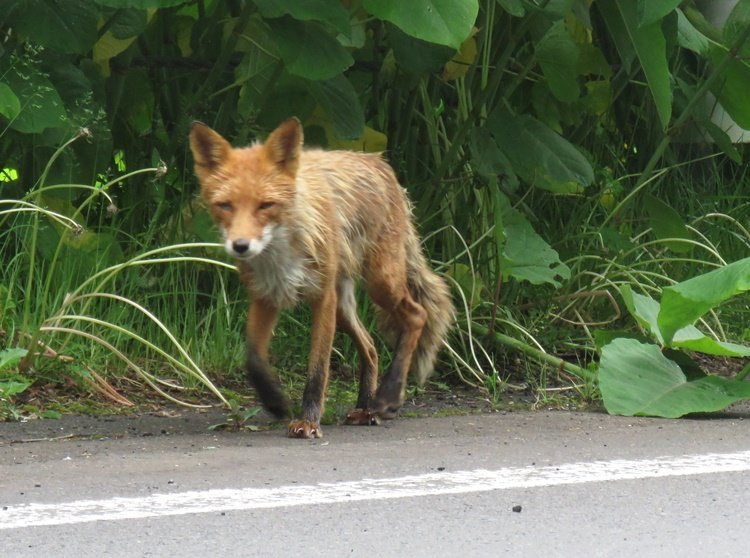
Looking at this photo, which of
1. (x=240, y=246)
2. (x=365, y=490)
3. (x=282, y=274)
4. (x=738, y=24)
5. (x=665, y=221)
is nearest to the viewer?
(x=365, y=490)

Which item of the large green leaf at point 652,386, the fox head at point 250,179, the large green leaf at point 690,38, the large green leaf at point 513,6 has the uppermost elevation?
the large green leaf at point 513,6

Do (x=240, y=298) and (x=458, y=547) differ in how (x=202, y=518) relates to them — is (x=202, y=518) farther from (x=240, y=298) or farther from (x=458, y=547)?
(x=240, y=298)

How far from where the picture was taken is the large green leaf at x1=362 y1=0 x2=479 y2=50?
226 inches

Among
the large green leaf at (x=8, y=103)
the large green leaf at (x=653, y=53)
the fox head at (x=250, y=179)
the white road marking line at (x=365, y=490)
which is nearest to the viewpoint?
the white road marking line at (x=365, y=490)

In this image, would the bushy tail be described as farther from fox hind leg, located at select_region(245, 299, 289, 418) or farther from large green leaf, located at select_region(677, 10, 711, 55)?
large green leaf, located at select_region(677, 10, 711, 55)

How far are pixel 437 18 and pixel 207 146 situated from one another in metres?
1.08

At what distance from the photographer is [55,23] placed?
6309mm

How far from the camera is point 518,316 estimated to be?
7.48m

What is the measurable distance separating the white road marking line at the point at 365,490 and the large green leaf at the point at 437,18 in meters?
1.88

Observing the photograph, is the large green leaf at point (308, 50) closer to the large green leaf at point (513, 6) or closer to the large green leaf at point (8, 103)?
the large green leaf at point (513, 6)

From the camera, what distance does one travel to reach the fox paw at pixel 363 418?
5977 mm

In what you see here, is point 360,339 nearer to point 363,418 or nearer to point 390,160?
point 363,418

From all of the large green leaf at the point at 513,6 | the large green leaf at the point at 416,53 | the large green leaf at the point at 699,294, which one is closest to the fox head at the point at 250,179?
the large green leaf at the point at 416,53

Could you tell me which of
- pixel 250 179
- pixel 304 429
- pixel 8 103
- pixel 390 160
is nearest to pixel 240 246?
pixel 250 179
